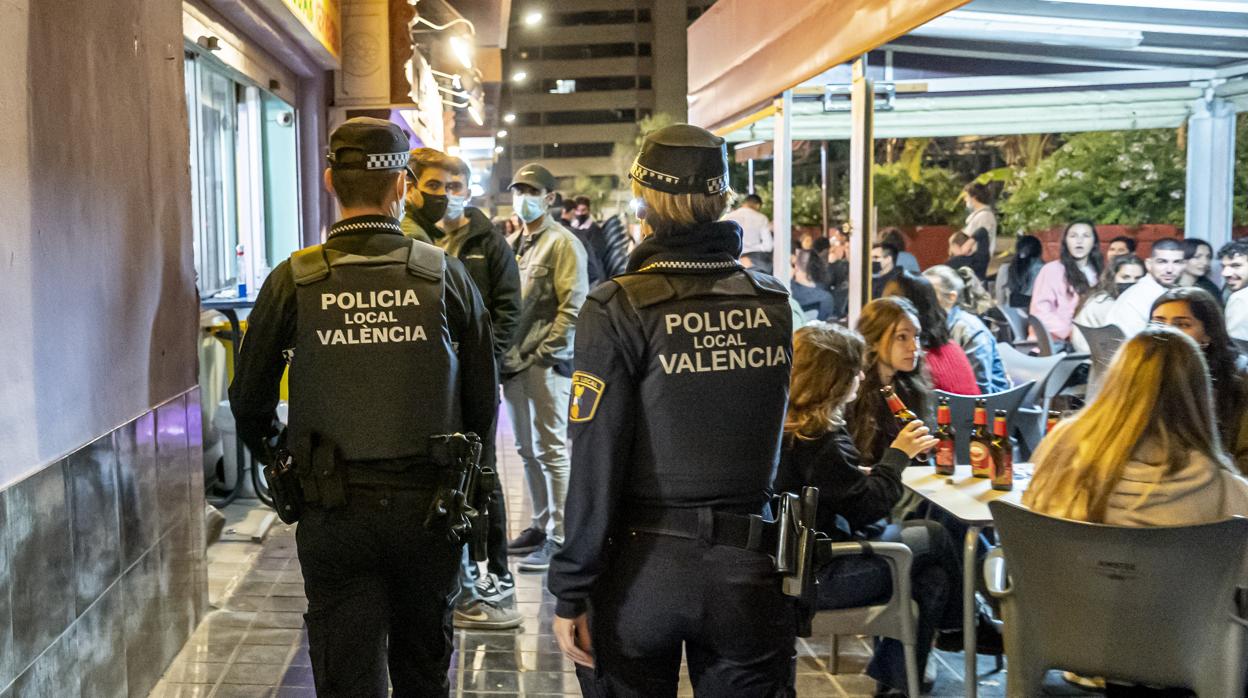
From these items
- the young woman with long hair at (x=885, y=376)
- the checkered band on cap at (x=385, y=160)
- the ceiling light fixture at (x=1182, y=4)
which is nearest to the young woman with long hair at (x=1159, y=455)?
the young woman with long hair at (x=885, y=376)

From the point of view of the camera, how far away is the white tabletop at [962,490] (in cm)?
357

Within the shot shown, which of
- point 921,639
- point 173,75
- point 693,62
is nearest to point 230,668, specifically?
point 173,75

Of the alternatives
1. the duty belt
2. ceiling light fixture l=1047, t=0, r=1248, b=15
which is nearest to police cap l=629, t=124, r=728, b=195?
the duty belt

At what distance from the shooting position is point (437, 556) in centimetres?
288

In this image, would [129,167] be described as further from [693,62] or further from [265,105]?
[693,62]

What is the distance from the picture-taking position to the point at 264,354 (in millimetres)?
2855

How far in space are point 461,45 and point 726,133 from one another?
2853 millimetres

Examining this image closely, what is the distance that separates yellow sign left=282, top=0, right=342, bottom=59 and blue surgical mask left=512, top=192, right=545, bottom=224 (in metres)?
1.52

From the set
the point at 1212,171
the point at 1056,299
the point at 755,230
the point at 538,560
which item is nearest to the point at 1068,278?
the point at 1056,299

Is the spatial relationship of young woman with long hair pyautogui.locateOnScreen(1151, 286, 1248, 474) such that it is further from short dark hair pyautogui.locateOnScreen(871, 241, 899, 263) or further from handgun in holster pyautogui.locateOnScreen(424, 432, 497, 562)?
short dark hair pyautogui.locateOnScreen(871, 241, 899, 263)

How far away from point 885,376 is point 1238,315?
3326mm

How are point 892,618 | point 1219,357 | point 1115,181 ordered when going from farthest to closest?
point 1115,181
point 1219,357
point 892,618

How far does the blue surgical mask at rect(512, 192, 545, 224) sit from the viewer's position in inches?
231

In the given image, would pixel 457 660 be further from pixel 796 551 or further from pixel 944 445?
pixel 796 551
